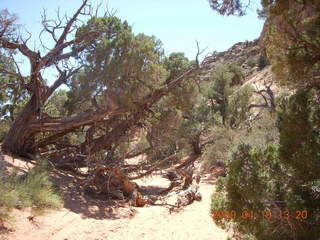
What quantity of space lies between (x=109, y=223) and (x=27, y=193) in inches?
92.4

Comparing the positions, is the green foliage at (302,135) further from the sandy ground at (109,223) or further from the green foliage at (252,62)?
the green foliage at (252,62)

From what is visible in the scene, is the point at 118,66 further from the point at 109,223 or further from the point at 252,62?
the point at 252,62

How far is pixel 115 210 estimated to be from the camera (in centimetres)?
975

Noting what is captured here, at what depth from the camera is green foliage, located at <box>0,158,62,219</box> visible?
698cm

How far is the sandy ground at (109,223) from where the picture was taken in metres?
7.33

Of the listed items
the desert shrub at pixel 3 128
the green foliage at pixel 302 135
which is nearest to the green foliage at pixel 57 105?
the desert shrub at pixel 3 128

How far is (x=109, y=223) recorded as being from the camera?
8.50 metres

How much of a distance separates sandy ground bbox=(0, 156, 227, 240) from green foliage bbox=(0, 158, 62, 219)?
0.27 meters

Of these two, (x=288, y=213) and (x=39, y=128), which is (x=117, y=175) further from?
(x=288, y=213)

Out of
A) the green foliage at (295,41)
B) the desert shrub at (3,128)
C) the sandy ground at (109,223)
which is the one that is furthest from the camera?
the desert shrub at (3,128)

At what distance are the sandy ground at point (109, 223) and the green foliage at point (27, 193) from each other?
27 cm

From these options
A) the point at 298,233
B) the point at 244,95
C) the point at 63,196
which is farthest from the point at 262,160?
the point at 244,95

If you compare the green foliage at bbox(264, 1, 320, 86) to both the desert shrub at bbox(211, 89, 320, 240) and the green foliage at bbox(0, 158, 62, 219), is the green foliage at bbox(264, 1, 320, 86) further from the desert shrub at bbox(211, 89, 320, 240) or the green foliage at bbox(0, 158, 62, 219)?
the green foliage at bbox(0, 158, 62, 219)

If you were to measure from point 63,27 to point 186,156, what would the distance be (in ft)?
43.2
